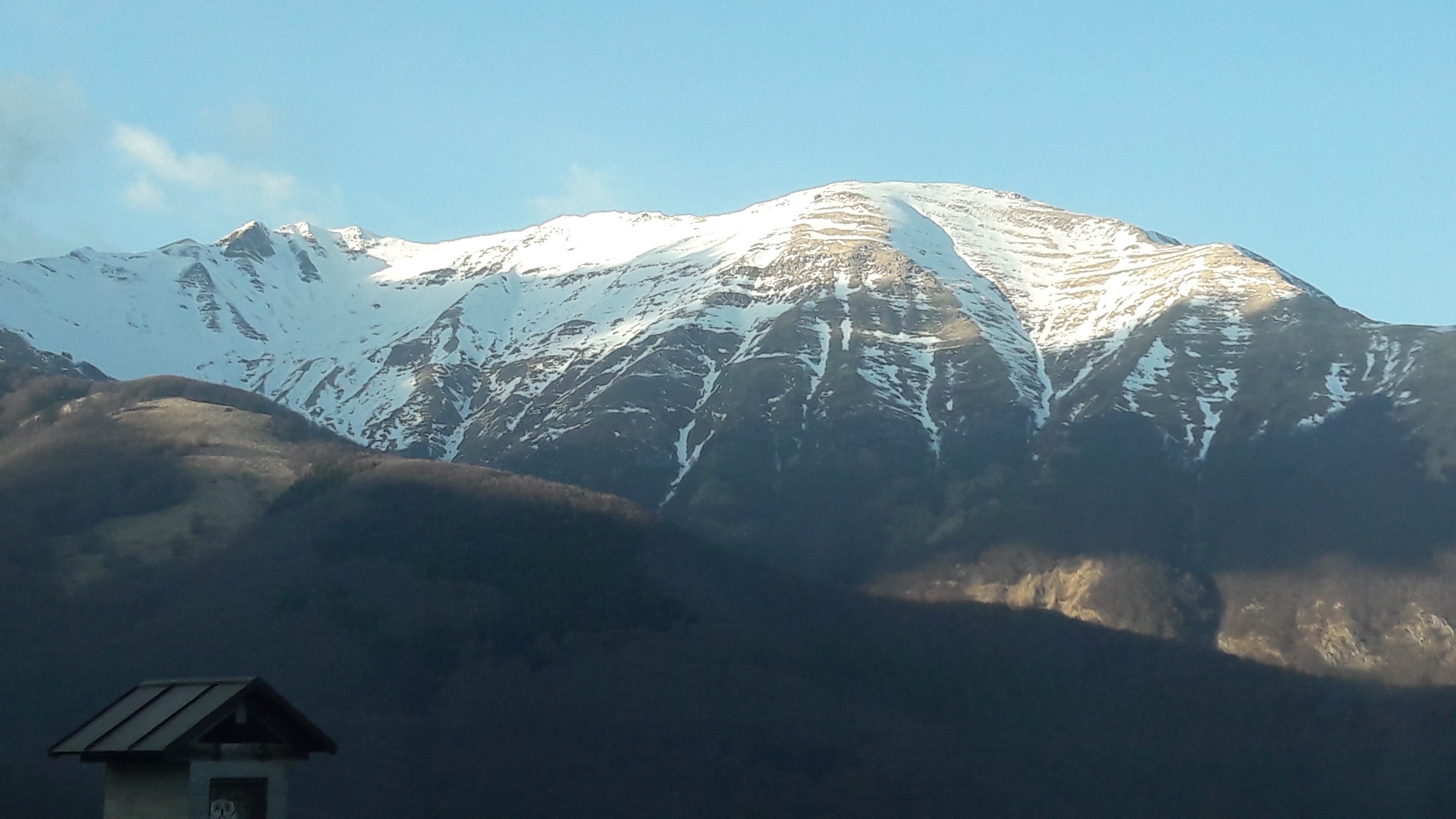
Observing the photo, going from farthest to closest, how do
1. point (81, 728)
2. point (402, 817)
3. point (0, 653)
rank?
1. point (0, 653)
2. point (402, 817)
3. point (81, 728)

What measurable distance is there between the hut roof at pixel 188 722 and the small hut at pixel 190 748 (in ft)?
0.05

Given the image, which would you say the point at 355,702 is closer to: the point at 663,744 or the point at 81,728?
the point at 663,744

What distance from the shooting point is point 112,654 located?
196m

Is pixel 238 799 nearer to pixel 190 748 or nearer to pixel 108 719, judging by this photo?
pixel 190 748

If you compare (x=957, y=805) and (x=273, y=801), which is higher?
(x=273, y=801)

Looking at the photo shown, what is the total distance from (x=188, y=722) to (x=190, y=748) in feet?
1.49

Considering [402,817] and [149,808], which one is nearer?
[149,808]

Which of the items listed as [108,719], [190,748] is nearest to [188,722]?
[190,748]

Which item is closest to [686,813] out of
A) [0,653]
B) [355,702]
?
[355,702]

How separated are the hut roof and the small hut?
0.01m

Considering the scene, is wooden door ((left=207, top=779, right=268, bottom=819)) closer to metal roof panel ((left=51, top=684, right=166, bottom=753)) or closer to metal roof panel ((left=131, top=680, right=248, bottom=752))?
metal roof panel ((left=131, top=680, right=248, bottom=752))

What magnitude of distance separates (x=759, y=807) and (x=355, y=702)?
5129 centimetres

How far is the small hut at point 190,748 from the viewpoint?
2112cm

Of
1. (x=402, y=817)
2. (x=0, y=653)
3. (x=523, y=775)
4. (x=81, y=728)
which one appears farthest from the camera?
(x=0, y=653)
